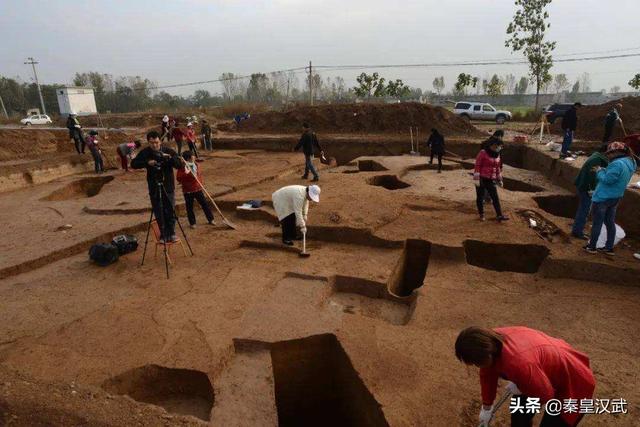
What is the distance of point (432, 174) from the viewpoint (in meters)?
12.0

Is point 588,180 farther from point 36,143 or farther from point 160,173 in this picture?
point 36,143

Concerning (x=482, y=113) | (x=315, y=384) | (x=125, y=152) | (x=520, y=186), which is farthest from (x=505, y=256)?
(x=482, y=113)

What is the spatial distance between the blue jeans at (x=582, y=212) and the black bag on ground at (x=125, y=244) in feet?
24.9

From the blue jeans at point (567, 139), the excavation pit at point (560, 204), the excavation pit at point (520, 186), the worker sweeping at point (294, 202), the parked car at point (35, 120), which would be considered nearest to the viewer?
the worker sweeping at point (294, 202)

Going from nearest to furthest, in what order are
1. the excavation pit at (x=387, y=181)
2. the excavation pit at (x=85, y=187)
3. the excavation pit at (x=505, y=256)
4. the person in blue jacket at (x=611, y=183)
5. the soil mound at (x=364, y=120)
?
1. the person in blue jacket at (x=611, y=183)
2. the excavation pit at (x=505, y=256)
3. the excavation pit at (x=387, y=181)
4. the excavation pit at (x=85, y=187)
5. the soil mound at (x=364, y=120)

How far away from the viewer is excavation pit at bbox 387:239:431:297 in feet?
22.3

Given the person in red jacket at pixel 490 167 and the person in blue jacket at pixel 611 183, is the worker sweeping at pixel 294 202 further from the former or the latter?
the person in blue jacket at pixel 611 183

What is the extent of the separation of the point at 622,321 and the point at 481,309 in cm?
159

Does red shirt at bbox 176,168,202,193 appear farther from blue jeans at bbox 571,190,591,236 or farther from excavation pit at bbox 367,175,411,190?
blue jeans at bbox 571,190,591,236

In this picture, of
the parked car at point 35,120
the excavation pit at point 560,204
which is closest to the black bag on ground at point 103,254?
the excavation pit at point 560,204

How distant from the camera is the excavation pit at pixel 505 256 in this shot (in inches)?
257

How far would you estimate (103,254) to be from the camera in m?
6.32

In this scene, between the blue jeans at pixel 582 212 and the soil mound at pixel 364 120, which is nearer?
the blue jeans at pixel 582 212

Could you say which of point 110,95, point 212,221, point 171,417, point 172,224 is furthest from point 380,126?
point 110,95
